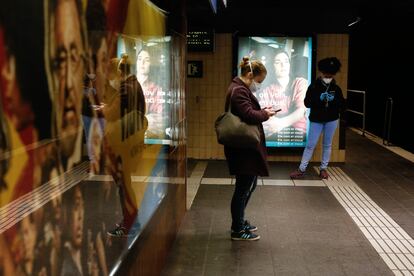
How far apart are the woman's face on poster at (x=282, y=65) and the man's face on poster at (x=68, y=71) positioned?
22.2 feet

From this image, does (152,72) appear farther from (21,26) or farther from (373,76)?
(373,76)

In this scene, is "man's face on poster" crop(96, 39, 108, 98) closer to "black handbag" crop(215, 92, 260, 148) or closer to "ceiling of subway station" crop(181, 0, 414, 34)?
"black handbag" crop(215, 92, 260, 148)

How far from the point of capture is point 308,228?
16.9 feet


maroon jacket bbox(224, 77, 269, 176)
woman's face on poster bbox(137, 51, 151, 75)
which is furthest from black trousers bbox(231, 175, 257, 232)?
woman's face on poster bbox(137, 51, 151, 75)

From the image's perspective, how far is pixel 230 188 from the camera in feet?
22.6

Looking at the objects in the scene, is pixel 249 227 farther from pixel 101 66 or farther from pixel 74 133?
pixel 74 133

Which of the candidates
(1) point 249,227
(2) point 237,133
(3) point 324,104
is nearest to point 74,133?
(2) point 237,133

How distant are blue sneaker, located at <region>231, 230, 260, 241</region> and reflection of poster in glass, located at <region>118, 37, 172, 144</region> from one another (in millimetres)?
1146

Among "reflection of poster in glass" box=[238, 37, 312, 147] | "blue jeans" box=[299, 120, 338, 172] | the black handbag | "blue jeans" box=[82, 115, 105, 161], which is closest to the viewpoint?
"blue jeans" box=[82, 115, 105, 161]

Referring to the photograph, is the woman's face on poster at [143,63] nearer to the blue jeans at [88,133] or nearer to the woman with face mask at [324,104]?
the blue jeans at [88,133]

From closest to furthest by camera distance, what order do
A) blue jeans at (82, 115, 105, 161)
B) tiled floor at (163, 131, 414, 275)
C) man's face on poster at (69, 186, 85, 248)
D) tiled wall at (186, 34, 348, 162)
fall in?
man's face on poster at (69, 186, 85, 248)
blue jeans at (82, 115, 105, 161)
tiled floor at (163, 131, 414, 275)
tiled wall at (186, 34, 348, 162)

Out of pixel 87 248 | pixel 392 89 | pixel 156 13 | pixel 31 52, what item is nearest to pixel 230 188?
pixel 156 13

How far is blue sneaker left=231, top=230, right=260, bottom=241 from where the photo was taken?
4758 millimetres

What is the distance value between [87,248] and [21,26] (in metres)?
1.03
